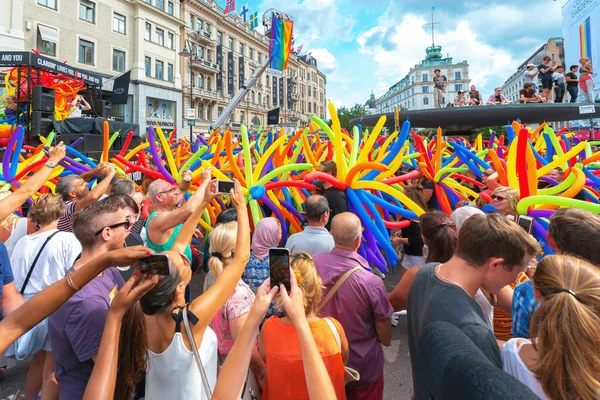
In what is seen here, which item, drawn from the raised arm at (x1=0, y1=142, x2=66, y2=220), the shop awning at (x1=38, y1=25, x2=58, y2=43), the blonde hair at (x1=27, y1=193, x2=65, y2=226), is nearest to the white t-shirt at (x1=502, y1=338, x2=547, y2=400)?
the raised arm at (x1=0, y1=142, x2=66, y2=220)

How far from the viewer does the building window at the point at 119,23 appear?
79.5 ft

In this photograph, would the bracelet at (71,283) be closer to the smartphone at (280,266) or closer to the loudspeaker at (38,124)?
the smartphone at (280,266)

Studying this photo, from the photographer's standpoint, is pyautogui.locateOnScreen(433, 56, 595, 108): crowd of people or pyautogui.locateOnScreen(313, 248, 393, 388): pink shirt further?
pyautogui.locateOnScreen(433, 56, 595, 108): crowd of people

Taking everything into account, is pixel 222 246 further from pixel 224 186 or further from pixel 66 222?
pixel 66 222

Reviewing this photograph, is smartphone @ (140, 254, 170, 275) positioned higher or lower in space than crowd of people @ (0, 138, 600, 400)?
higher

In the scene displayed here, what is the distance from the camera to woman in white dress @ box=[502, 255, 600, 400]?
0.79 metres

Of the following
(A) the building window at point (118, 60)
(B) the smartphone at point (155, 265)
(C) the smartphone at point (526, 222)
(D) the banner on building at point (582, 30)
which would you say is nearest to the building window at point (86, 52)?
(A) the building window at point (118, 60)

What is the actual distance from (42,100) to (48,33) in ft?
51.3

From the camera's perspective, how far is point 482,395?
647 mm

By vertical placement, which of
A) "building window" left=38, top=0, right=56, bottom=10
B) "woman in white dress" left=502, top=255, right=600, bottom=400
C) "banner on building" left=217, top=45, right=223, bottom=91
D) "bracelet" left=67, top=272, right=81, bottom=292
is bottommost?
"woman in white dress" left=502, top=255, right=600, bottom=400

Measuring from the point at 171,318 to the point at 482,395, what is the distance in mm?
1027

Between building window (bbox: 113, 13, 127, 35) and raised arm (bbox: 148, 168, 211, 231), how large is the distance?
2789cm

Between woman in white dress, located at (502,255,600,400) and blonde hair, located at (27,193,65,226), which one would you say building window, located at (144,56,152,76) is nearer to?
→ blonde hair, located at (27,193,65,226)

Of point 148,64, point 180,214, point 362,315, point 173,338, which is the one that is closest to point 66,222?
point 180,214
